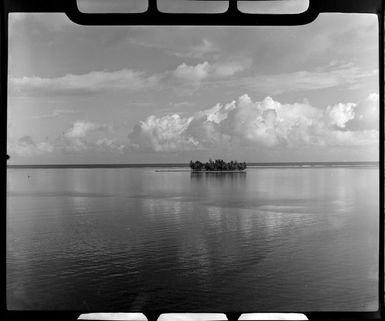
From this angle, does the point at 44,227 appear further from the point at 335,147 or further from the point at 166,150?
the point at 335,147

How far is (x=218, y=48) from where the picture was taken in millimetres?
32938

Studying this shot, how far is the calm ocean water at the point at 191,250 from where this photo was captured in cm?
1539

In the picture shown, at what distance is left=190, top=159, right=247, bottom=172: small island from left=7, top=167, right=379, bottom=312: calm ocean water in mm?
7201

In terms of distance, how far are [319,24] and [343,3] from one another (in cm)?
3688

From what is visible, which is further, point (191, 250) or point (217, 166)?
point (217, 166)

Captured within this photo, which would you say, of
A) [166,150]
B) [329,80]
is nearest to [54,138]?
[166,150]

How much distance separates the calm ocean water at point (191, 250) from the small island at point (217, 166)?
7.20 m

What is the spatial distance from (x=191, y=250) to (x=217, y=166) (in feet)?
51.8

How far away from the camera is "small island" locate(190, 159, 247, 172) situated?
109ft

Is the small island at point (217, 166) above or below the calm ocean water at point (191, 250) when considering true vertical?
above

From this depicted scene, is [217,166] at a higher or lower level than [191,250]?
higher

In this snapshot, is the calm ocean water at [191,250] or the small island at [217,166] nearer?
the calm ocean water at [191,250]

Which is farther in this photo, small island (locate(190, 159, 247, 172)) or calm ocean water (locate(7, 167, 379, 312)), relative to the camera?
small island (locate(190, 159, 247, 172))

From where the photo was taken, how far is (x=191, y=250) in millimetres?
18266
